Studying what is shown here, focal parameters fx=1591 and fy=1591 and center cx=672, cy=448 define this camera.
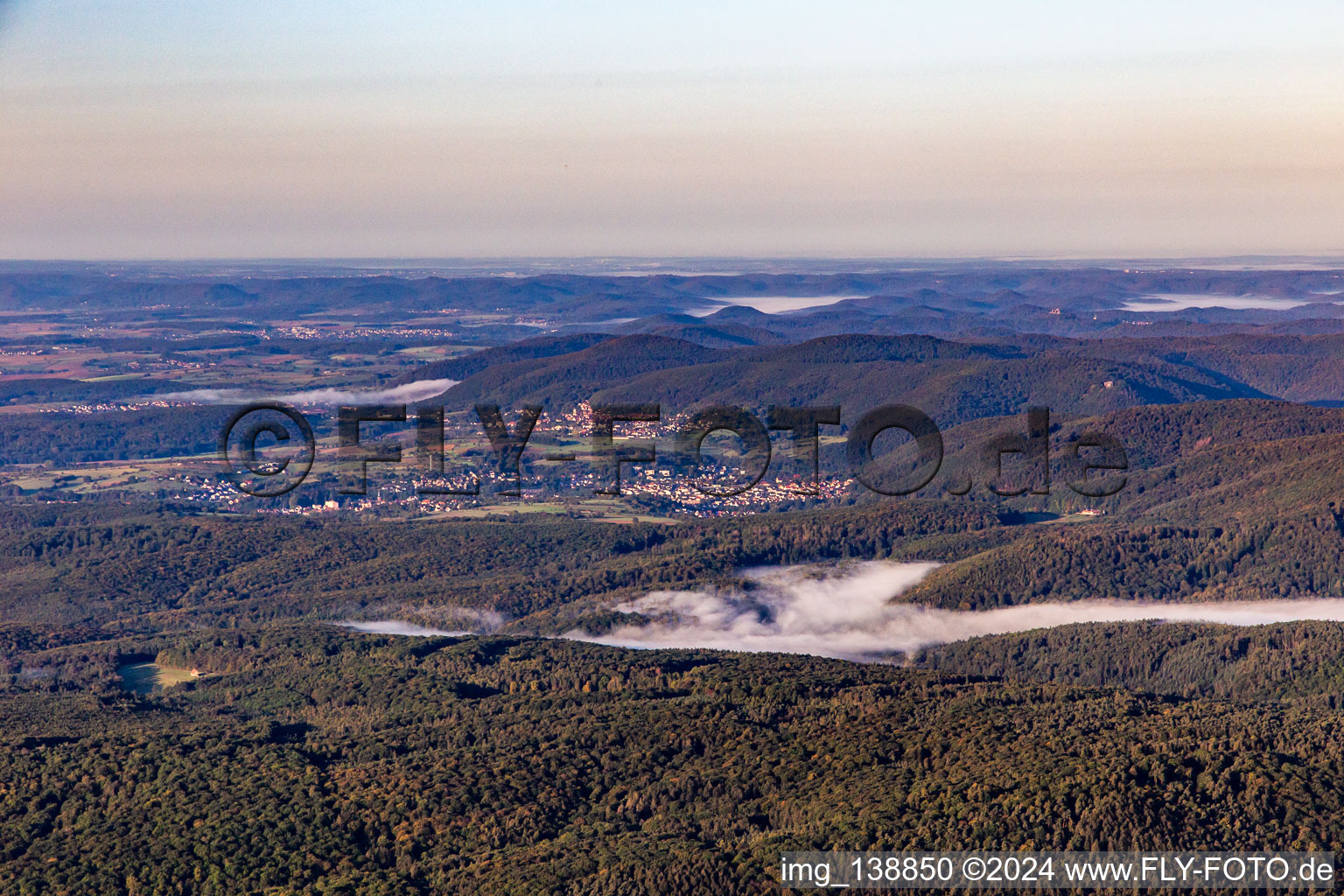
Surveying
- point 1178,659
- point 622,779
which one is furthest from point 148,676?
point 1178,659

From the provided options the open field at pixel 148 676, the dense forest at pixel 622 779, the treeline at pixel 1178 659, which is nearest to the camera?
the dense forest at pixel 622 779

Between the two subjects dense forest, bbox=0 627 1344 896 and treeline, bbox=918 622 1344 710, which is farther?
treeline, bbox=918 622 1344 710

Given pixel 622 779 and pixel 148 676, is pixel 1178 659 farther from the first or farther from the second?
pixel 148 676

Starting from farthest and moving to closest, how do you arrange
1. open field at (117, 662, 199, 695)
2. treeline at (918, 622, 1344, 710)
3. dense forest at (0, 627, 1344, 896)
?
1. open field at (117, 662, 199, 695)
2. treeline at (918, 622, 1344, 710)
3. dense forest at (0, 627, 1344, 896)

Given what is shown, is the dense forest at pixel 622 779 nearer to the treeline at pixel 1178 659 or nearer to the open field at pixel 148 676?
the open field at pixel 148 676

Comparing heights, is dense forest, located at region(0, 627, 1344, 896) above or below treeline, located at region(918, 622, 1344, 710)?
above

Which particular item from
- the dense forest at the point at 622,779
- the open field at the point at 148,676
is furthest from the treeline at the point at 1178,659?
the open field at the point at 148,676

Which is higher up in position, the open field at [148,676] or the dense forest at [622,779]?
the dense forest at [622,779]

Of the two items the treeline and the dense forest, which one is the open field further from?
the treeline

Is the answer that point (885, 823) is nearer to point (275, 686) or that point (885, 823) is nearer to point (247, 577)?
point (275, 686)

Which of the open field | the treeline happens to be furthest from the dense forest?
the treeline

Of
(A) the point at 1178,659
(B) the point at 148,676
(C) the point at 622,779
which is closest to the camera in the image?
(C) the point at 622,779

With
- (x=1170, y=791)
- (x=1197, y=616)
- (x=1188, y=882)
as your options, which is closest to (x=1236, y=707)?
(x=1170, y=791)
